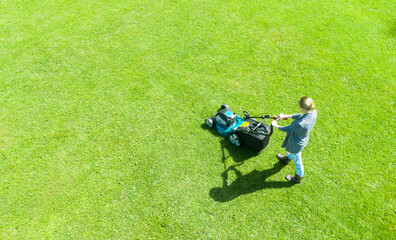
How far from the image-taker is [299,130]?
4020mm

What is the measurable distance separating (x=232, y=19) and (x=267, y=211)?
6022 mm

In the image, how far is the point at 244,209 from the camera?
4.61 metres

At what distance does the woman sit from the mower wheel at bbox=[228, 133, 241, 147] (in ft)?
3.01

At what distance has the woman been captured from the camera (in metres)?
3.92

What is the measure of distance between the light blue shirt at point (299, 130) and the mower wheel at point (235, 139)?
993mm

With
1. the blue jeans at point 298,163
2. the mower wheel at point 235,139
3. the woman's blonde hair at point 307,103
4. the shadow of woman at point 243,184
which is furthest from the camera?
the mower wheel at point 235,139

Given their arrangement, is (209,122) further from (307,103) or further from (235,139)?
(307,103)

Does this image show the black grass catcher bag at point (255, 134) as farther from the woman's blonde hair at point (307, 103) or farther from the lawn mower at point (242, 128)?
the woman's blonde hair at point (307, 103)

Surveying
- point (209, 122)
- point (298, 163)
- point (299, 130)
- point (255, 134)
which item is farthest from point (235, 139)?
point (299, 130)

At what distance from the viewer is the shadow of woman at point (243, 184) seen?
477 centimetres

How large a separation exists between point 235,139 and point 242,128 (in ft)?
1.07

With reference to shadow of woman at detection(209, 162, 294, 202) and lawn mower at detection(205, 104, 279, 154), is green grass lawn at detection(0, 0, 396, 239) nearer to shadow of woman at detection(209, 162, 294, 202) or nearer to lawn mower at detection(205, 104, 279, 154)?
shadow of woman at detection(209, 162, 294, 202)

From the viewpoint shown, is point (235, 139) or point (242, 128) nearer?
point (242, 128)

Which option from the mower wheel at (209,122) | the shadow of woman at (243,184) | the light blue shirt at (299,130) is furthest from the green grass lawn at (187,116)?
the light blue shirt at (299,130)
